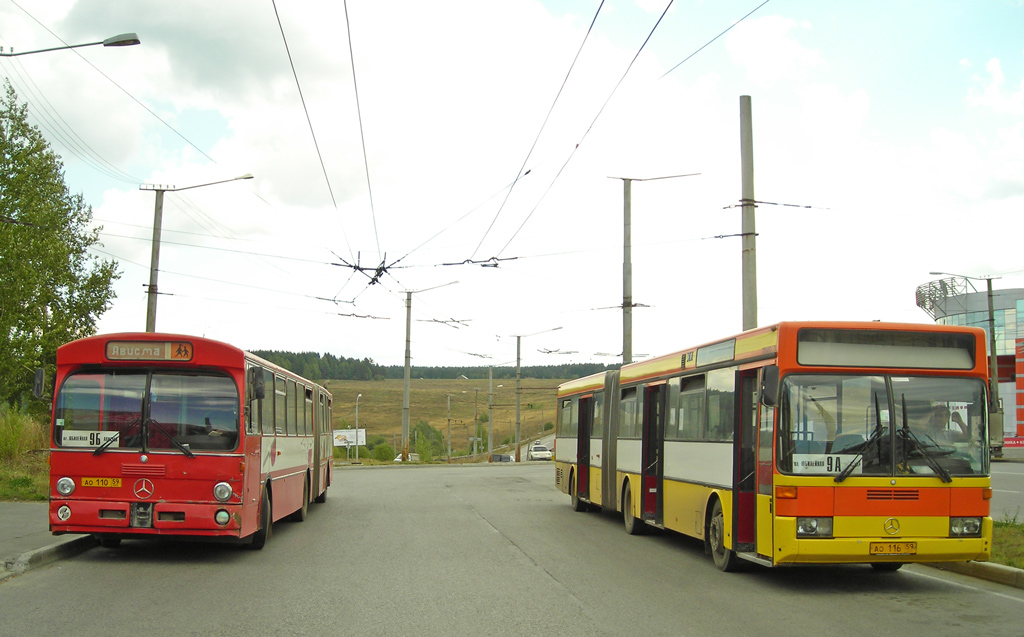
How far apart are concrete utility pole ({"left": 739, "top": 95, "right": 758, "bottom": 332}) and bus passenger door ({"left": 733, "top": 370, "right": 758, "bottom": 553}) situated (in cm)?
441

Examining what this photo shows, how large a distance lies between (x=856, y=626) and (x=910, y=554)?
2059 mm

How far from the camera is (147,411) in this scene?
38.6 feet

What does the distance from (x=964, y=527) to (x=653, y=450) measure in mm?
6296

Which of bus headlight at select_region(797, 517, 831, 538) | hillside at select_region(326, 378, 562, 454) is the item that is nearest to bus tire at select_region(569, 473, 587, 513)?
bus headlight at select_region(797, 517, 831, 538)

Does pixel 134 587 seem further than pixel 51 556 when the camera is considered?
No

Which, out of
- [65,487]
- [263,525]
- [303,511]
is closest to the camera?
[65,487]

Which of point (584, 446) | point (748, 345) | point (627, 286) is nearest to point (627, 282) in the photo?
point (627, 286)

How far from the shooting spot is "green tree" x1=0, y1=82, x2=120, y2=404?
31.0 m

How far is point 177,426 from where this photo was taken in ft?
38.6

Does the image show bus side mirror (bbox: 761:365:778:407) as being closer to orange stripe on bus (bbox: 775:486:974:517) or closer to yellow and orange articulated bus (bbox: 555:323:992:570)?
yellow and orange articulated bus (bbox: 555:323:992:570)

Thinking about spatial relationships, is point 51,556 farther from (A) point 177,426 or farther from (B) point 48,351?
(B) point 48,351

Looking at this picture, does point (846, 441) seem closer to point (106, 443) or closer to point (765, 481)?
point (765, 481)

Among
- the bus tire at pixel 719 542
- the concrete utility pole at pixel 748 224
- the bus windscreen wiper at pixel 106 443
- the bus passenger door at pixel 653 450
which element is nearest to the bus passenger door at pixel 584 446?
the bus passenger door at pixel 653 450

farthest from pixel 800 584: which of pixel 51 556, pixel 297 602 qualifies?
pixel 51 556
